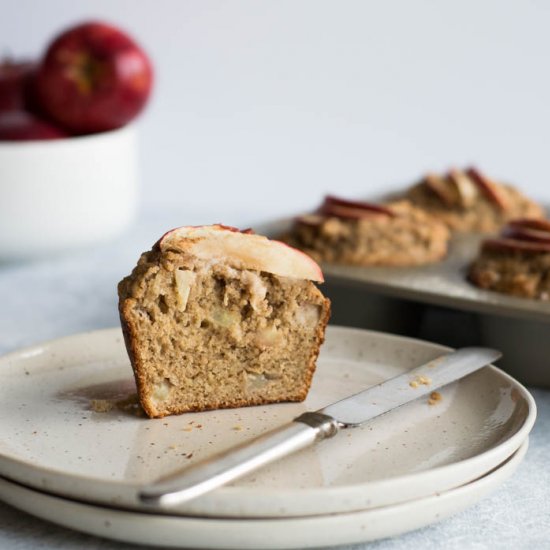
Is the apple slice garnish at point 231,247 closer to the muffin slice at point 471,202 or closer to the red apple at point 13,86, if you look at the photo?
the muffin slice at point 471,202

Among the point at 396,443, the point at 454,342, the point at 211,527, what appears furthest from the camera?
the point at 454,342

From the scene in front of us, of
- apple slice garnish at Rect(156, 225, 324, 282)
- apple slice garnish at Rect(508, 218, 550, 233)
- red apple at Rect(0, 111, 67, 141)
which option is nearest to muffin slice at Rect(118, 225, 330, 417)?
apple slice garnish at Rect(156, 225, 324, 282)

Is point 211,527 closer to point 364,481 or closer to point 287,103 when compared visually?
point 364,481

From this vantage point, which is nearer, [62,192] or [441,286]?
[441,286]

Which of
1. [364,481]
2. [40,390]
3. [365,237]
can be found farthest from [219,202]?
[364,481]

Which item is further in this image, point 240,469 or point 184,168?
point 184,168

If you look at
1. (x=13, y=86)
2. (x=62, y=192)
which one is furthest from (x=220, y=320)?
(x=13, y=86)

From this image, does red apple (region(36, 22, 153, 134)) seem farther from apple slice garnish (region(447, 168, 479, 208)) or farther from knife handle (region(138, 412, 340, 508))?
knife handle (region(138, 412, 340, 508))

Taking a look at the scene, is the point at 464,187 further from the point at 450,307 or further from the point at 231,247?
the point at 231,247
